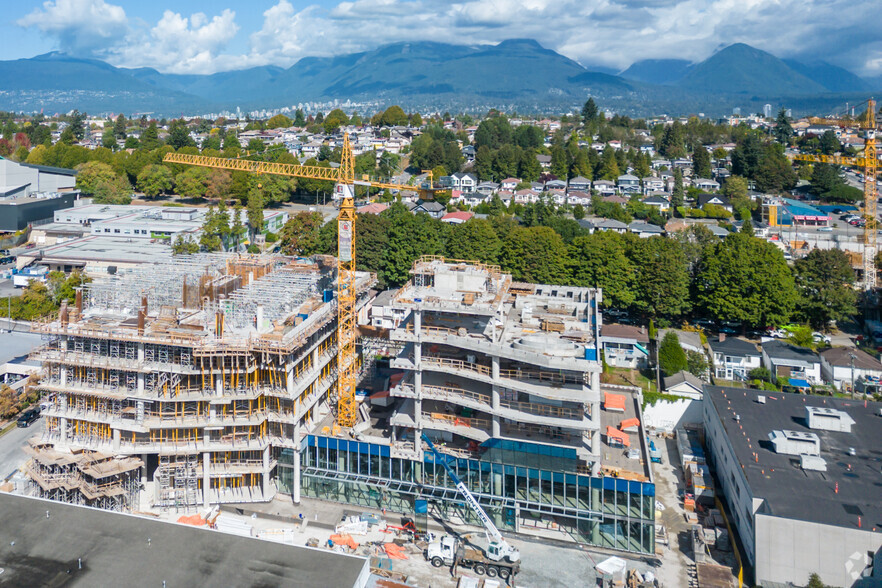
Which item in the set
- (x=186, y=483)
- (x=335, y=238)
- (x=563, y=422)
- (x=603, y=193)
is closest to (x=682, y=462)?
(x=563, y=422)

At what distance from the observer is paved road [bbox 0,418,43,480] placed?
27.5 meters

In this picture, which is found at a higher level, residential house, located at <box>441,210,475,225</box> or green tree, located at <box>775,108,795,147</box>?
green tree, located at <box>775,108,795,147</box>

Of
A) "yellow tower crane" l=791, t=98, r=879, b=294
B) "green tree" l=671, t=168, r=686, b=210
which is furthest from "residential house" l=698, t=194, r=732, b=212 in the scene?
"yellow tower crane" l=791, t=98, r=879, b=294

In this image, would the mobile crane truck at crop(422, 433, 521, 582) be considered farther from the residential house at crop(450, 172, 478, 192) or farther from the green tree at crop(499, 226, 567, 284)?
the residential house at crop(450, 172, 478, 192)

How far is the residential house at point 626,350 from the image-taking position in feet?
127

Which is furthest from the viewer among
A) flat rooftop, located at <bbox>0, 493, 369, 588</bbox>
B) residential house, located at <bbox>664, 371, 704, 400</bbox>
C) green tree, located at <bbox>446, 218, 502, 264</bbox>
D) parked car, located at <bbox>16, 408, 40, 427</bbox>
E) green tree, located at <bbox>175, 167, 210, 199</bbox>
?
green tree, located at <bbox>175, 167, 210, 199</bbox>

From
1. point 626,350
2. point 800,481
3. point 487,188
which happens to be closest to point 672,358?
point 626,350

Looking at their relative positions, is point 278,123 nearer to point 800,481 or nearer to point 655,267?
point 655,267

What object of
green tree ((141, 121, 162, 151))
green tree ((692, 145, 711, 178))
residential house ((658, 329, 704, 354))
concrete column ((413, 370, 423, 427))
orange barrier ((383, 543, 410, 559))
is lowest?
orange barrier ((383, 543, 410, 559))

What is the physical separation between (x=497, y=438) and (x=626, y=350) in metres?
17.1

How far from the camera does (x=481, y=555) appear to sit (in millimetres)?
22516

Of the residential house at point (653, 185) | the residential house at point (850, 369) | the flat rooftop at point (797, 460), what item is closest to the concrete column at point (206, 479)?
the flat rooftop at point (797, 460)

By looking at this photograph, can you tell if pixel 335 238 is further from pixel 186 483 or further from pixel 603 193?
pixel 603 193

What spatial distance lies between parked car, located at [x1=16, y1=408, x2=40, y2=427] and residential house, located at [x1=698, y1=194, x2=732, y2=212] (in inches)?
2440
